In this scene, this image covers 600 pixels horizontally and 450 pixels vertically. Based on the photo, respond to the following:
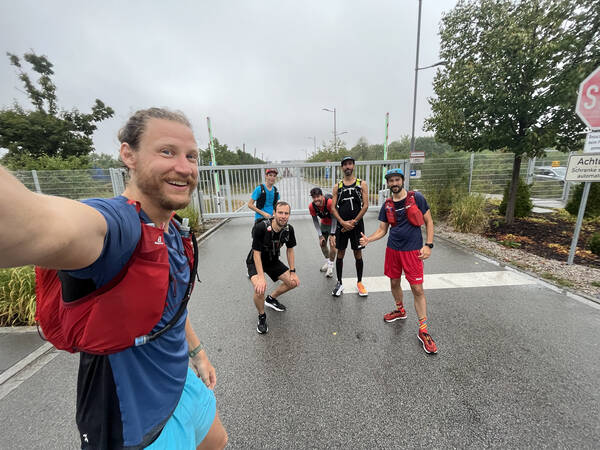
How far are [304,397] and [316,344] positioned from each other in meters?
0.69

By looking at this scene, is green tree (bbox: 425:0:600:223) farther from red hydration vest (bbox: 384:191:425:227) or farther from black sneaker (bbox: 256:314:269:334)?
black sneaker (bbox: 256:314:269:334)

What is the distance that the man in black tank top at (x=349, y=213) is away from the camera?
3.88 metres

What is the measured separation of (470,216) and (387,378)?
21.6 ft

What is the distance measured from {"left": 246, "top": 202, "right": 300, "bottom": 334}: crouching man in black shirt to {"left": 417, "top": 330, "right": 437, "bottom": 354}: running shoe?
1.56 meters

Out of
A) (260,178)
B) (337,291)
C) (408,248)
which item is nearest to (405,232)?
(408,248)

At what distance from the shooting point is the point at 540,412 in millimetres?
1979

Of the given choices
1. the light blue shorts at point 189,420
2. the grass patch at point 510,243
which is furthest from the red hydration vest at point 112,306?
the grass patch at point 510,243

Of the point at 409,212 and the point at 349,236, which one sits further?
the point at 349,236

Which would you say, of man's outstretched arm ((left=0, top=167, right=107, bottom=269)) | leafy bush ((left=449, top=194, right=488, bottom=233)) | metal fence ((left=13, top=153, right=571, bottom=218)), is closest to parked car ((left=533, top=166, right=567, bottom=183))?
metal fence ((left=13, top=153, right=571, bottom=218))

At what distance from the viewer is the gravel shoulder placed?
391 cm

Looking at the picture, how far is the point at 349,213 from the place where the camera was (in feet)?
13.0

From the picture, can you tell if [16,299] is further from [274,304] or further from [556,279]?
[556,279]

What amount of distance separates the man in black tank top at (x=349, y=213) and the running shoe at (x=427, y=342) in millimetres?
1153

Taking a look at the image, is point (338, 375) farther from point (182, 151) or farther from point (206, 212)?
point (206, 212)
